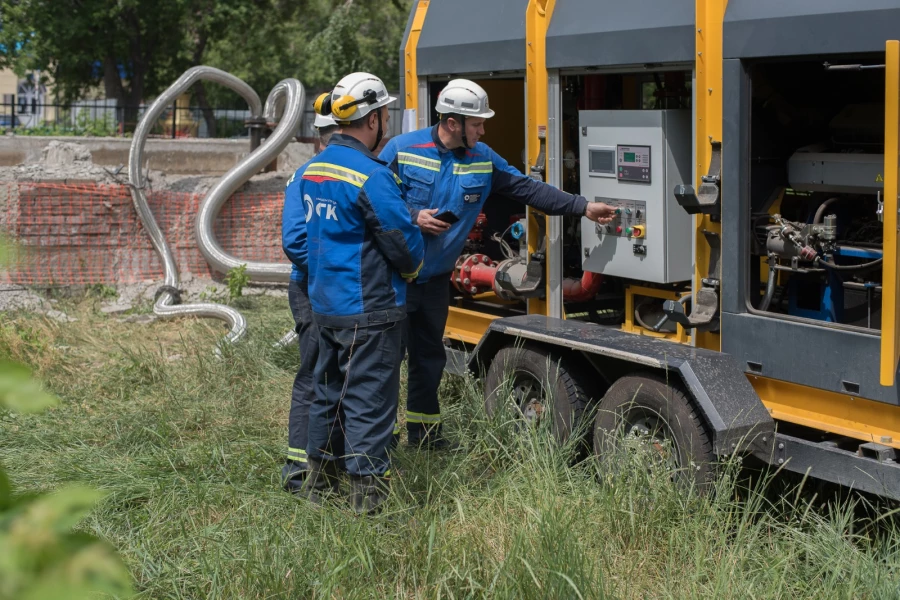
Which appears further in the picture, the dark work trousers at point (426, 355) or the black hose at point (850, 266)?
the dark work trousers at point (426, 355)

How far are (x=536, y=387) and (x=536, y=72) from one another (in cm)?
164

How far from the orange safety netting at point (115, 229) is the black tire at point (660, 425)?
6940mm

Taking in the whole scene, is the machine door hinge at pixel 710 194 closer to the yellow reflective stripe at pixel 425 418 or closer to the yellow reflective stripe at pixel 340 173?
the yellow reflective stripe at pixel 340 173

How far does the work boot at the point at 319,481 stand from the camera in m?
4.57

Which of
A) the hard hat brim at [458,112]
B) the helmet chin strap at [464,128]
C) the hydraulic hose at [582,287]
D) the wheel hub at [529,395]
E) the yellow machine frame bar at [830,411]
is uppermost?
the hard hat brim at [458,112]

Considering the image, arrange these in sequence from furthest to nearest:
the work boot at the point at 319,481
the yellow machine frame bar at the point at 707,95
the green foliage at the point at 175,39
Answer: the green foliage at the point at 175,39 → the work boot at the point at 319,481 → the yellow machine frame bar at the point at 707,95

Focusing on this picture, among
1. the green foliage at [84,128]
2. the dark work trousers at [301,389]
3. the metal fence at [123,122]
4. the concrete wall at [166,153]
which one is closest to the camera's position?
the dark work trousers at [301,389]

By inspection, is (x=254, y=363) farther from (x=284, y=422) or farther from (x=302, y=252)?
(x=302, y=252)

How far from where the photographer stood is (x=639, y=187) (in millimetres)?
4992

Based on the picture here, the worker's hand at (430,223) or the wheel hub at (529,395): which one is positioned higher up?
the worker's hand at (430,223)

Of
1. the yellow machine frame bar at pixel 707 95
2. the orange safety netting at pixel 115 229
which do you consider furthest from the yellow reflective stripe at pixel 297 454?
the orange safety netting at pixel 115 229

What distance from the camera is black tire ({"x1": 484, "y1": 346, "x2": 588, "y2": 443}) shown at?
202 inches

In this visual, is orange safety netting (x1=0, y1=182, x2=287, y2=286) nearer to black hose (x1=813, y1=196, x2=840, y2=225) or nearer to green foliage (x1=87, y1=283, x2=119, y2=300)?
A: green foliage (x1=87, y1=283, x2=119, y2=300)

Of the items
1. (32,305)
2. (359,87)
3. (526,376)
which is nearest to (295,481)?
(526,376)
